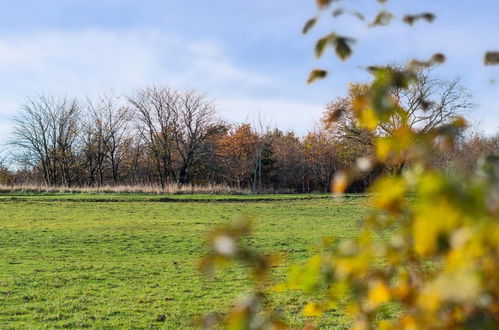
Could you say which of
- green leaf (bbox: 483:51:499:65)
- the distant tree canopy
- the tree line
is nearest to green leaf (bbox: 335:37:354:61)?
the distant tree canopy

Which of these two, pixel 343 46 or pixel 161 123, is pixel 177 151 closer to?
pixel 161 123

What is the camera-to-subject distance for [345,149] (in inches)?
1767

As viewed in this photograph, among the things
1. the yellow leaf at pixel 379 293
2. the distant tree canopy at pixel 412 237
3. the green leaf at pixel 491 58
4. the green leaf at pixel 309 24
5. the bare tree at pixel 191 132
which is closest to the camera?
the distant tree canopy at pixel 412 237

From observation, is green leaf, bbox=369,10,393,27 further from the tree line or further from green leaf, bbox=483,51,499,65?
the tree line

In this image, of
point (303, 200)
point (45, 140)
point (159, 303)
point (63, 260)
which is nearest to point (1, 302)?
point (159, 303)

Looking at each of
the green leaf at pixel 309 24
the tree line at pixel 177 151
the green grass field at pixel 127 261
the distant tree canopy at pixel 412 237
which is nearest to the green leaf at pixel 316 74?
the distant tree canopy at pixel 412 237

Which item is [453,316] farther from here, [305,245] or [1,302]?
[305,245]

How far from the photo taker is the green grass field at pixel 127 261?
23.3 feet

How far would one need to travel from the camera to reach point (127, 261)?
11.6 metres

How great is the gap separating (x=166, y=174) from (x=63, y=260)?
116ft

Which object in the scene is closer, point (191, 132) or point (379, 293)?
point (379, 293)

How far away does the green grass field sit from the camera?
7.11 m

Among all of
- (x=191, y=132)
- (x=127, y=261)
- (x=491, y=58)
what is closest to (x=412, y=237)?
(x=491, y=58)

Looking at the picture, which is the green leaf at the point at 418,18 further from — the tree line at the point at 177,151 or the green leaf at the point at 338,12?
the tree line at the point at 177,151
